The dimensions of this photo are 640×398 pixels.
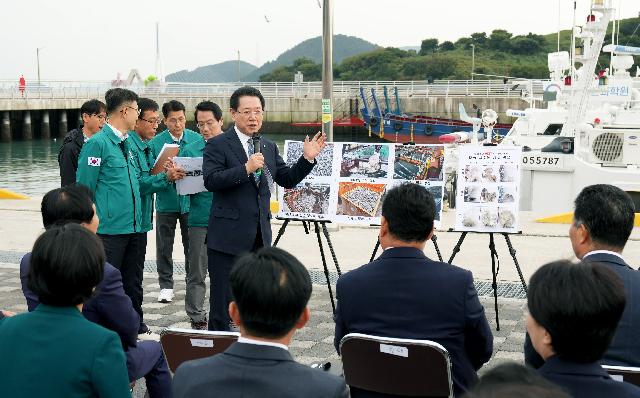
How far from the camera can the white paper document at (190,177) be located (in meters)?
5.87

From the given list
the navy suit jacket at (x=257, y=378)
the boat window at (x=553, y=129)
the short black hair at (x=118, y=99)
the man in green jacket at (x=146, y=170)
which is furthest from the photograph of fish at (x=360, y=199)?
the boat window at (x=553, y=129)

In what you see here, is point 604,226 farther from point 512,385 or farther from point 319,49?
point 319,49

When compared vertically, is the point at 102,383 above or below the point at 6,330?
below

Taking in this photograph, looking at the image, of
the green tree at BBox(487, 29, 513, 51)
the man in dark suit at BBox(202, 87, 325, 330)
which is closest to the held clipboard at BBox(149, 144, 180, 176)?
the man in dark suit at BBox(202, 87, 325, 330)

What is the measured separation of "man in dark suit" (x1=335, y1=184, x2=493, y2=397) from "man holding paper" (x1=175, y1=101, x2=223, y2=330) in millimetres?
2953

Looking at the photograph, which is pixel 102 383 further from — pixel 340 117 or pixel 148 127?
pixel 340 117

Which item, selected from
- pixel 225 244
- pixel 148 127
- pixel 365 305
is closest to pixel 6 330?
pixel 365 305

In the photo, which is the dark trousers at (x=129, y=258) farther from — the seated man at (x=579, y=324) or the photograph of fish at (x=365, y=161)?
the seated man at (x=579, y=324)

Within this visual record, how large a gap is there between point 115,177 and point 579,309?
4033mm

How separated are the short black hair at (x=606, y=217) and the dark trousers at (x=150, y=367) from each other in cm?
209

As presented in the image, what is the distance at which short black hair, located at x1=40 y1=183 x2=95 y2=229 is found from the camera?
3922 mm

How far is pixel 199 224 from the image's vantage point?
6.11 meters

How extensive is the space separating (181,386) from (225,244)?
2.94 meters

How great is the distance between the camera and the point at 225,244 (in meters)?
5.20
